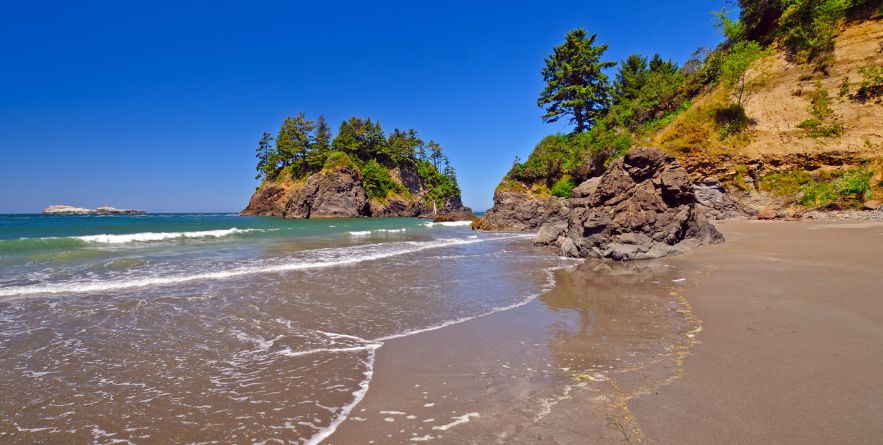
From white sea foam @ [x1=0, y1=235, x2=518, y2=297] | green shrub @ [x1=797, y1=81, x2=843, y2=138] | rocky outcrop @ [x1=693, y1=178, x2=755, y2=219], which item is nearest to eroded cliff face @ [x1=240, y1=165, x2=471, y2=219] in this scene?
rocky outcrop @ [x1=693, y1=178, x2=755, y2=219]

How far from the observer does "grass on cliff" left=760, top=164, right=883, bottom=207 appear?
16.1 metres

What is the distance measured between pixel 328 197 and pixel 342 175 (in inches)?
175

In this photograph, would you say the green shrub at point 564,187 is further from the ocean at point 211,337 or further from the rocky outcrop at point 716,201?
the ocean at point 211,337

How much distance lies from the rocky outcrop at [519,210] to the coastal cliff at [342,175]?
103 feet

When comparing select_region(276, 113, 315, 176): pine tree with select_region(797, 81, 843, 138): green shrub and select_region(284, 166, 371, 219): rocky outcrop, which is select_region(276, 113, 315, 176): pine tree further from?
select_region(797, 81, 843, 138): green shrub

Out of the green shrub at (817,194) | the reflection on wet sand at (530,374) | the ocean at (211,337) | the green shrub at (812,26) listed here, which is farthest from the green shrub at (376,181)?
the reflection on wet sand at (530,374)

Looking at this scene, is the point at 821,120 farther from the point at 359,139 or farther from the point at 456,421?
the point at 359,139

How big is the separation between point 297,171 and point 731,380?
78970 millimetres

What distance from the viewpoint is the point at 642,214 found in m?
12.2

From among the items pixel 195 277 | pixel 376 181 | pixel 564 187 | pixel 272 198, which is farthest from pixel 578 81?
pixel 272 198

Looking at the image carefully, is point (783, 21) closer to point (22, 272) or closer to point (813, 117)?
point (813, 117)

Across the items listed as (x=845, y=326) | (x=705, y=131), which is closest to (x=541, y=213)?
(x=705, y=131)

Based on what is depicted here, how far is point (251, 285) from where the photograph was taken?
9.36 meters

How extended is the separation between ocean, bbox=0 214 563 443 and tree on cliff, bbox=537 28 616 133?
28186 millimetres
